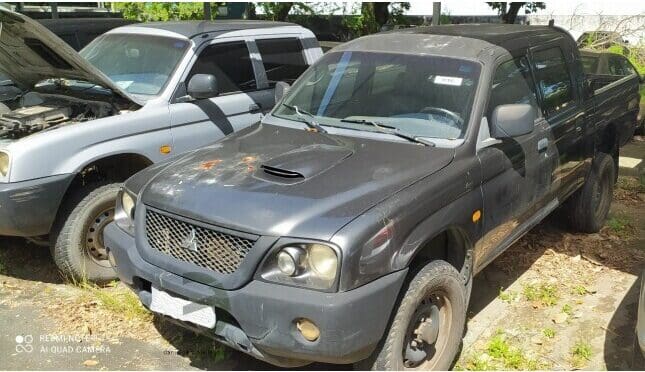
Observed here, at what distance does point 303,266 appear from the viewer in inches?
108

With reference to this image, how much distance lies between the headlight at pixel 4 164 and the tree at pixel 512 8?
14.4 meters

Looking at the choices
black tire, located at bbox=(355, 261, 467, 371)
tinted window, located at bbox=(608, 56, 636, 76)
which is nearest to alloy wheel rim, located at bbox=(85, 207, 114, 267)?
black tire, located at bbox=(355, 261, 467, 371)

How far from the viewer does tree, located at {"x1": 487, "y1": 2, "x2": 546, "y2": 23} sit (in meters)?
16.2

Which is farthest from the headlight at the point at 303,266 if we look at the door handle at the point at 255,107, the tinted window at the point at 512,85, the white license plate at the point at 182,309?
the door handle at the point at 255,107

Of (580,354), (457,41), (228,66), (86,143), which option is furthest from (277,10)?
(580,354)

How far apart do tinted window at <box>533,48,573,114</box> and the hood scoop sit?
73.7 inches

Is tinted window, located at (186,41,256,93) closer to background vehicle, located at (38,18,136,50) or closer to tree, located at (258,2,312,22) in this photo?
background vehicle, located at (38,18,136,50)

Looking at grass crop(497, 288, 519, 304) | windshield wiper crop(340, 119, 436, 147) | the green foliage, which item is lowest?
grass crop(497, 288, 519, 304)

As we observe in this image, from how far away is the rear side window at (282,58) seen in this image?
5.88 m

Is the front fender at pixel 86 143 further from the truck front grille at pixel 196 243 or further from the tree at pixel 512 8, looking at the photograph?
the tree at pixel 512 8

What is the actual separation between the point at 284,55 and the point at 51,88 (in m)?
2.25

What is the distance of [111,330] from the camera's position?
3969 mm

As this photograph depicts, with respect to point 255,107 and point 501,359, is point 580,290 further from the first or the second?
point 255,107

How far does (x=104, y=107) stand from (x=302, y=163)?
2.33m
